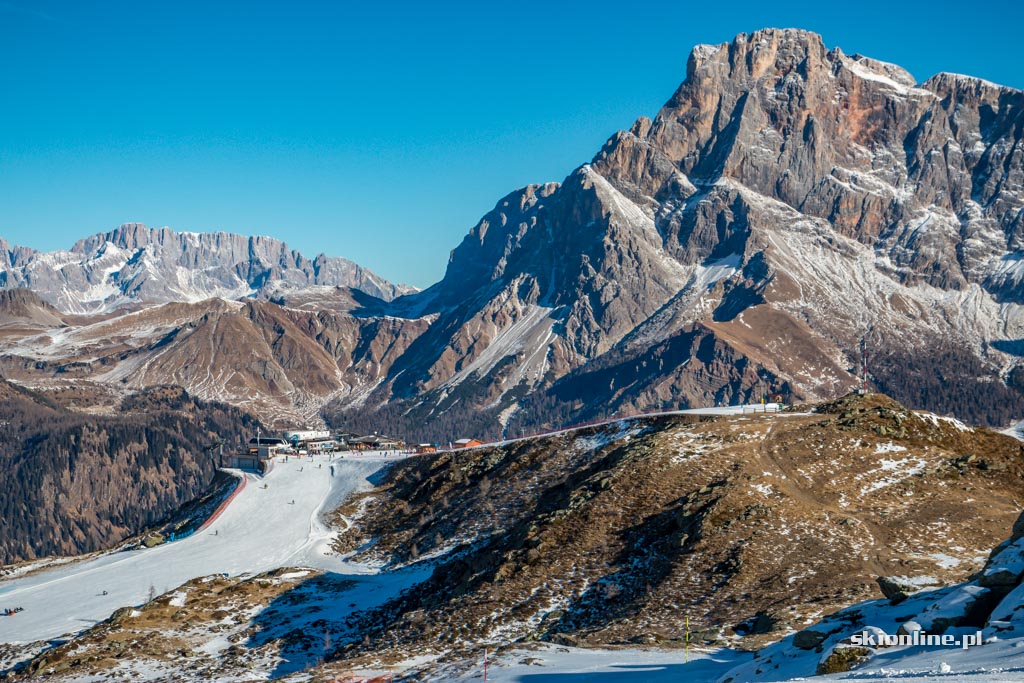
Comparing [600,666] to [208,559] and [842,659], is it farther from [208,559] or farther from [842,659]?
[208,559]

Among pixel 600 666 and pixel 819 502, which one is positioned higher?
pixel 819 502

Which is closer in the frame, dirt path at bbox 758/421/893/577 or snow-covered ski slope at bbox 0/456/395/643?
dirt path at bbox 758/421/893/577

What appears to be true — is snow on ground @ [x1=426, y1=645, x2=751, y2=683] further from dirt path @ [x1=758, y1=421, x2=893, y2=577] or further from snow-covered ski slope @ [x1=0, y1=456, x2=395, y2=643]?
snow-covered ski slope @ [x1=0, y1=456, x2=395, y2=643]

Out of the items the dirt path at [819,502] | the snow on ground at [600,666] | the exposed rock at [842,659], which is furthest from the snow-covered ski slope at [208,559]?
the exposed rock at [842,659]

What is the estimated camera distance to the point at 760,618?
4466cm

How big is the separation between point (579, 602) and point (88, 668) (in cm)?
2887

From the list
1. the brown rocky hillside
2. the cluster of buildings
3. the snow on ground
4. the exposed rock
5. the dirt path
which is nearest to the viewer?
the exposed rock

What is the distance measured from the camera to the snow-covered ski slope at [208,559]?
2825 inches

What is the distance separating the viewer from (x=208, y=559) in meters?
86.2

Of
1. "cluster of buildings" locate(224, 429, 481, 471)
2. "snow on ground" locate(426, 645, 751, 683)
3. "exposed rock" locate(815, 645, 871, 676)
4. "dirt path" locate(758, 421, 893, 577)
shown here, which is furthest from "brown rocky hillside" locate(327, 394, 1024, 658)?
"cluster of buildings" locate(224, 429, 481, 471)

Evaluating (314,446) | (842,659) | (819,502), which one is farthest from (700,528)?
(314,446)

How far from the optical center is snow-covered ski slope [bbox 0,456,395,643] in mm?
71750

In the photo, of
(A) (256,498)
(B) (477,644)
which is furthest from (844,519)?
(A) (256,498)

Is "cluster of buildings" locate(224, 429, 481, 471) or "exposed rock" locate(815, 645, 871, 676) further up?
"cluster of buildings" locate(224, 429, 481, 471)
